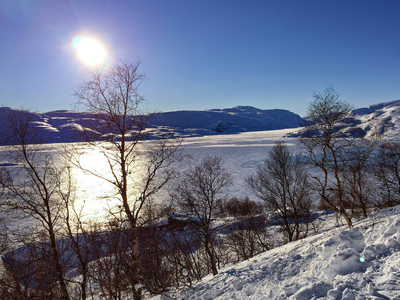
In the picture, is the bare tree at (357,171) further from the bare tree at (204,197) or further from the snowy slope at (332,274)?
the bare tree at (204,197)

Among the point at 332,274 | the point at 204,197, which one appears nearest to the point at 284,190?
the point at 204,197

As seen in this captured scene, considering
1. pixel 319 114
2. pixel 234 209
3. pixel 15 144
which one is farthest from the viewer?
pixel 234 209

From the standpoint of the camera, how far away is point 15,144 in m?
7.55

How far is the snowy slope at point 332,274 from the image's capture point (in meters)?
3.63

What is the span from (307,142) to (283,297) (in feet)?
25.3

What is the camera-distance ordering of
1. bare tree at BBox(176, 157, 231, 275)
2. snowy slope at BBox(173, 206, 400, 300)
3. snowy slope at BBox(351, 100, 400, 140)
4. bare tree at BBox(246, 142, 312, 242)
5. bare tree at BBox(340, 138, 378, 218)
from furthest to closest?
1. snowy slope at BBox(351, 100, 400, 140)
2. bare tree at BBox(246, 142, 312, 242)
3. bare tree at BBox(176, 157, 231, 275)
4. bare tree at BBox(340, 138, 378, 218)
5. snowy slope at BBox(173, 206, 400, 300)

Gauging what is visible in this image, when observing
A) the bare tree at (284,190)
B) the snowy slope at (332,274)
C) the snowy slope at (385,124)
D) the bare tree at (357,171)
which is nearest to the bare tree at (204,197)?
the snowy slope at (332,274)

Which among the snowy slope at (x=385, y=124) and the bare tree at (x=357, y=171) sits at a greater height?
the snowy slope at (x=385, y=124)

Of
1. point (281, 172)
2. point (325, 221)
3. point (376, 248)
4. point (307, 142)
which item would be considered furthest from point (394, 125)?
point (376, 248)

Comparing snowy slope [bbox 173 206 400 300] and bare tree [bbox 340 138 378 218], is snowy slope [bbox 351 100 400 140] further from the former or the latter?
snowy slope [bbox 173 206 400 300]

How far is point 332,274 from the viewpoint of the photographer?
14.2 ft

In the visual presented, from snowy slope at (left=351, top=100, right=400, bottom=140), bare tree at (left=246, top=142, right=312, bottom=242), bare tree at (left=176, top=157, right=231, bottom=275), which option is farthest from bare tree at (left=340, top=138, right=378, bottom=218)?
snowy slope at (left=351, top=100, right=400, bottom=140)

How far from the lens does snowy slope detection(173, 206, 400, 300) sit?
11.9 feet

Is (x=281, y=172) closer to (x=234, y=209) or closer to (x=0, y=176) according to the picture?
(x=234, y=209)
